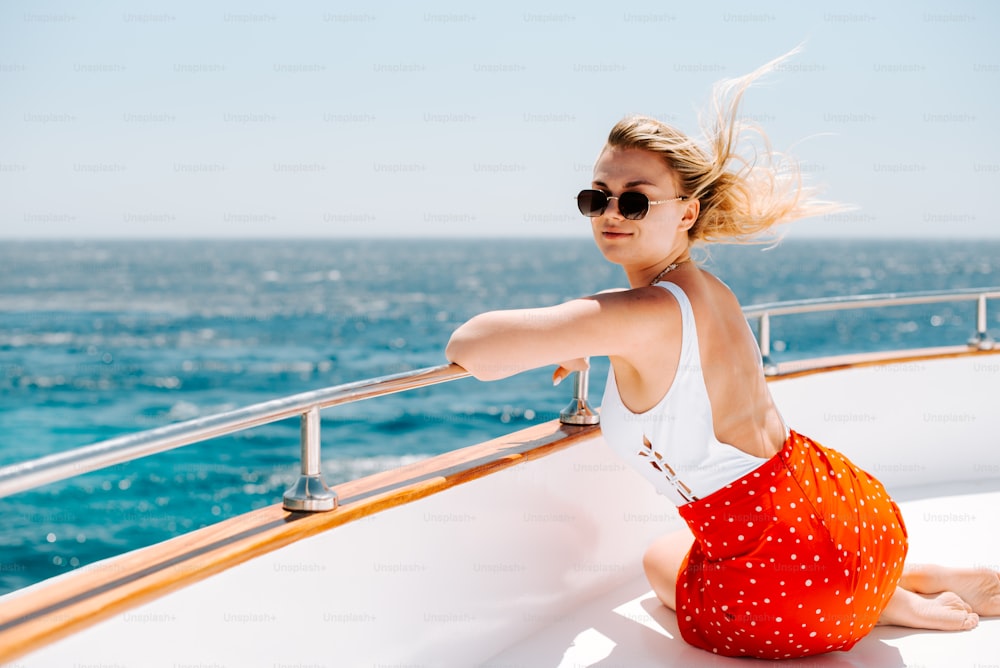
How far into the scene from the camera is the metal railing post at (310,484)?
1.72 m

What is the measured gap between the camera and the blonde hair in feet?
6.20

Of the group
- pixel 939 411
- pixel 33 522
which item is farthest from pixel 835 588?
pixel 33 522

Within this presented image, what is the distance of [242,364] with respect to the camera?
30.3m

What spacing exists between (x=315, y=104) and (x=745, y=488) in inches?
2693

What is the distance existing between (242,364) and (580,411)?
2927cm

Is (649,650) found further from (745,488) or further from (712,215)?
(712,215)

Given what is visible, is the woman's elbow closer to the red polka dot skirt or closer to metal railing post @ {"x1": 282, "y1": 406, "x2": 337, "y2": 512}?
metal railing post @ {"x1": 282, "y1": 406, "x2": 337, "y2": 512}

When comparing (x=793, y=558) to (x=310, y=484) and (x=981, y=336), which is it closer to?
(x=310, y=484)

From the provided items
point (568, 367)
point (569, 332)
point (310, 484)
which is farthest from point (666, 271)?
point (310, 484)

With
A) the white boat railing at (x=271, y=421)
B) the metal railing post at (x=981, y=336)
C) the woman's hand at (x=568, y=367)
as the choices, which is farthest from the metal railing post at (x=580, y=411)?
the metal railing post at (x=981, y=336)

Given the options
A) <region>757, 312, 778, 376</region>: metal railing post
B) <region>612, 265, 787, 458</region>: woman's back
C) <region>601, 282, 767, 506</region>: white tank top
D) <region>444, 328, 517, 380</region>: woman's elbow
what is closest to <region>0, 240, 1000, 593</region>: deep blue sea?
<region>757, 312, 778, 376</region>: metal railing post

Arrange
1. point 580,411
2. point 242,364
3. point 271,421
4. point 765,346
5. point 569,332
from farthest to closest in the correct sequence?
point 242,364, point 765,346, point 580,411, point 569,332, point 271,421

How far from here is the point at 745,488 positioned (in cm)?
187

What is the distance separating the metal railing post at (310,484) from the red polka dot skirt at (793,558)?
77cm
